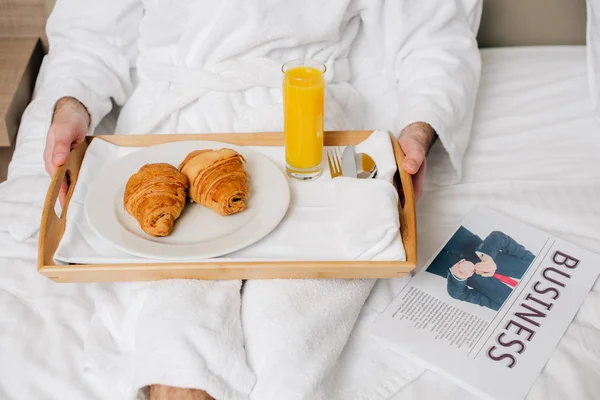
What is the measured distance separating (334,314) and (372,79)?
649 millimetres

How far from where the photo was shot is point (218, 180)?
844mm

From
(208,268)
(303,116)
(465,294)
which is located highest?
(303,116)

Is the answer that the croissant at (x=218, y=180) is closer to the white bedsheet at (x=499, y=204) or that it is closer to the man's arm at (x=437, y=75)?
the white bedsheet at (x=499, y=204)

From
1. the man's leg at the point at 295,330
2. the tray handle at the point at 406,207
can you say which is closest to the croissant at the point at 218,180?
the man's leg at the point at 295,330

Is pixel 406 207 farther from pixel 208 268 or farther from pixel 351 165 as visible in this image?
pixel 208 268

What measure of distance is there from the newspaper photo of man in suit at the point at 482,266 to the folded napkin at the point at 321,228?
201mm

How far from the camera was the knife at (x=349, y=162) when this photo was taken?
3.21 feet

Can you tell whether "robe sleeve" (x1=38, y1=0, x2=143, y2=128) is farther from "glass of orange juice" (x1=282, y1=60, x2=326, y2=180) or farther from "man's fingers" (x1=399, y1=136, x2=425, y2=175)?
"man's fingers" (x1=399, y1=136, x2=425, y2=175)

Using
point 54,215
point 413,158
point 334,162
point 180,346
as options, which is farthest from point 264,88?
point 180,346

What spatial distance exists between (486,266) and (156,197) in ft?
1.89

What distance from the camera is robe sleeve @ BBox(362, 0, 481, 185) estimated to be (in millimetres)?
1163

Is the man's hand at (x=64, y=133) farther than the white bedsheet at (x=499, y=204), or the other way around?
the man's hand at (x=64, y=133)

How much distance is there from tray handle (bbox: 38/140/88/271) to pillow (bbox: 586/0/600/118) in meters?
1.14

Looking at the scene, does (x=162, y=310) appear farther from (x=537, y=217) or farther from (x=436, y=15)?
(x=436, y=15)
